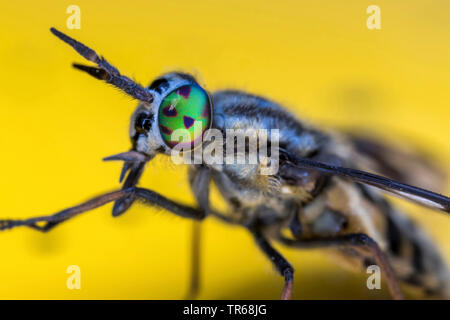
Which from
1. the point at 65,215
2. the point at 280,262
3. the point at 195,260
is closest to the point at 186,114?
the point at 65,215

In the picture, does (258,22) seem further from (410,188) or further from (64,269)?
(410,188)

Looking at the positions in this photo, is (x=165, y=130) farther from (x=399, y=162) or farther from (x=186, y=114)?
(x=399, y=162)

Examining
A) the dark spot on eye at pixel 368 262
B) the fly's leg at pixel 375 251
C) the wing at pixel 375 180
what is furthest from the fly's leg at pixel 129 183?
the dark spot on eye at pixel 368 262

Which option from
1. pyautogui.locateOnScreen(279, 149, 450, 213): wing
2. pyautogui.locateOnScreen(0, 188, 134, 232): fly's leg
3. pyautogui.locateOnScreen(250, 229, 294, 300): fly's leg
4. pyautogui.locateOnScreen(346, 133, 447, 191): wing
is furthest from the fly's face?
pyautogui.locateOnScreen(346, 133, 447, 191): wing

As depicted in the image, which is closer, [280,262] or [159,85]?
[159,85]
